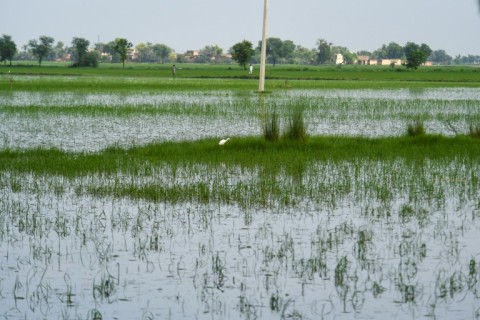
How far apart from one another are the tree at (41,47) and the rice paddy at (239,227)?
127 metres

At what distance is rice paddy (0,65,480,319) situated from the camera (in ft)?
23.8

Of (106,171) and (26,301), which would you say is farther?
(106,171)

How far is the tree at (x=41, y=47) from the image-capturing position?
144m

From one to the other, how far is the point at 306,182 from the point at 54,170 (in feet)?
14.1

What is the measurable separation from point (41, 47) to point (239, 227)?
13922 centimetres

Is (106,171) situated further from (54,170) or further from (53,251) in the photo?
(53,251)

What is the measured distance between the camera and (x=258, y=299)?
7.26m

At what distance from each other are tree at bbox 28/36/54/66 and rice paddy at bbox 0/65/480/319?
12745 centimetres

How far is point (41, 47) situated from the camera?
144250 mm

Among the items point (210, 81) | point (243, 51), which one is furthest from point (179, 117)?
point (243, 51)

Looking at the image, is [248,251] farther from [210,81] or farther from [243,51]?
[243,51]

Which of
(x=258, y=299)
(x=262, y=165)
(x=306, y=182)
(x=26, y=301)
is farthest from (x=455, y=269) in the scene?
(x=262, y=165)

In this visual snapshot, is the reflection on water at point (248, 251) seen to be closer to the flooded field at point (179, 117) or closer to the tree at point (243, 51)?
the flooded field at point (179, 117)

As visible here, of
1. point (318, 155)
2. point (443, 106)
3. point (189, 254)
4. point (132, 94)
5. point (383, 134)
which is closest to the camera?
point (189, 254)
